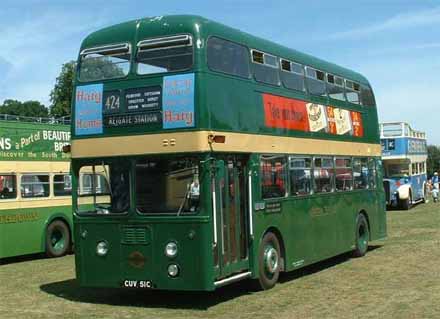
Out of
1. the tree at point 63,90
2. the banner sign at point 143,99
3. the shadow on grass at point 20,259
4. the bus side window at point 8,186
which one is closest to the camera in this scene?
the banner sign at point 143,99

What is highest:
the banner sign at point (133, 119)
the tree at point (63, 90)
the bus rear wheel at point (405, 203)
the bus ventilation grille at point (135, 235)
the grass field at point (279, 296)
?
the tree at point (63, 90)

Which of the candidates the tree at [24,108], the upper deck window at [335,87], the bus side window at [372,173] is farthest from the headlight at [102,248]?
the tree at [24,108]

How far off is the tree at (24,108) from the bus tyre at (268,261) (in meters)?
75.2

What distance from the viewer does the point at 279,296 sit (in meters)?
10.7

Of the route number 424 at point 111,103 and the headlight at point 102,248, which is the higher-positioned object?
the route number 424 at point 111,103

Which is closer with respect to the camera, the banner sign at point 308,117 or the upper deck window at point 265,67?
the upper deck window at point 265,67

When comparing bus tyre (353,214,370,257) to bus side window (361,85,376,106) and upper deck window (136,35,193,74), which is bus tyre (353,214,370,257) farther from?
upper deck window (136,35,193,74)

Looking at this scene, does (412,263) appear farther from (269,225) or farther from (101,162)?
(101,162)

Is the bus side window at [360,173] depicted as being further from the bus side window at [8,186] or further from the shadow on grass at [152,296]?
the bus side window at [8,186]

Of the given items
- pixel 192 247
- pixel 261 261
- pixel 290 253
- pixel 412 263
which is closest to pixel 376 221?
pixel 412 263

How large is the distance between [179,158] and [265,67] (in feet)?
9.46

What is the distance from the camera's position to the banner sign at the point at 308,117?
1184 cm

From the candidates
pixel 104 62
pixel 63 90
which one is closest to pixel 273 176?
pixel 104 62

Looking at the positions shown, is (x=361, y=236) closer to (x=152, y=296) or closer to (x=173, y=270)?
(x=152, y=296)
